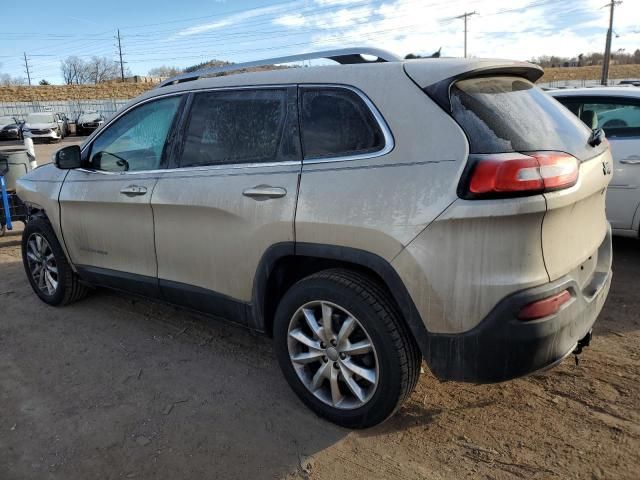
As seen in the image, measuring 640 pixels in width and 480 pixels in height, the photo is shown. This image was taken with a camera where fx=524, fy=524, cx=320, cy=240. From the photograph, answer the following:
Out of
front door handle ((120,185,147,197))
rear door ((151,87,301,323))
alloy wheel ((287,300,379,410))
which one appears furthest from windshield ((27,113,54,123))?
alloy wheel ((287,300,379,410))

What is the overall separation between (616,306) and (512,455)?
2.22 meters

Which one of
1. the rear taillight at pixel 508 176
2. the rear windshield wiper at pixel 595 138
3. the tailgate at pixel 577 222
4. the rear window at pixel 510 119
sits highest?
the rear window at pixel 510 119

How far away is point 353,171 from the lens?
2.50 metres

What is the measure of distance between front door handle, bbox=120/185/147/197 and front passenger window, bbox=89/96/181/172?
0.49 feet

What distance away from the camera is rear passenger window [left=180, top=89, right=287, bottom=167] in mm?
2918

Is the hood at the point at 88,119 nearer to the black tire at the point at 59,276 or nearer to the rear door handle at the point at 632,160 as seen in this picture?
the black tire at the point at 59,276

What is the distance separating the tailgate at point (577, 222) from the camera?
2.22 m

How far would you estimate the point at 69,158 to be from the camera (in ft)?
13.1

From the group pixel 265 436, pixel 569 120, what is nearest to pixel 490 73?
pixel 569 120

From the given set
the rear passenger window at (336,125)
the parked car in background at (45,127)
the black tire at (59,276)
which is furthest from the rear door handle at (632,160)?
the parked car in background at (45,127)

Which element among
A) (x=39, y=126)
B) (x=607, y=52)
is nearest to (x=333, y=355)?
(x=39, y=126)

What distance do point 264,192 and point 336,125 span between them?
0.52 meters

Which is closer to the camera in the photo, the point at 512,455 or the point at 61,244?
the point at 512,455

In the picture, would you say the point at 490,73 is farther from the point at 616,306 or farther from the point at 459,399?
the point at 616,306
